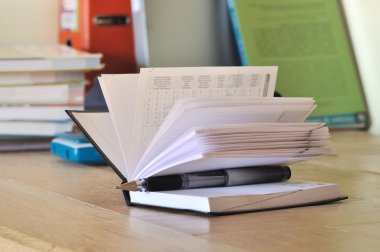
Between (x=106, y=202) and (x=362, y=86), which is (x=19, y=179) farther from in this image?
(x=362, y=86)

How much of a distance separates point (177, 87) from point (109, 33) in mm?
1063

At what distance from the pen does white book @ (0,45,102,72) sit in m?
0.75

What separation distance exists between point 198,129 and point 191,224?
102mm

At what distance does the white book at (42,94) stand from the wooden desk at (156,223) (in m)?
0.49

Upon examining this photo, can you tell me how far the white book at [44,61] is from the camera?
1564 millimetres

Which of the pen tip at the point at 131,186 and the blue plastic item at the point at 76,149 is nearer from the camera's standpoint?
the pen tip at the point at 131,186

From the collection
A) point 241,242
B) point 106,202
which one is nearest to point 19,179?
point 106,202

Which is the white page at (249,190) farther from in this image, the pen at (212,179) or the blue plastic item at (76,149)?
the blue plastic item at (76,149)

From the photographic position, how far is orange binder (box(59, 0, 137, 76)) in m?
1.91

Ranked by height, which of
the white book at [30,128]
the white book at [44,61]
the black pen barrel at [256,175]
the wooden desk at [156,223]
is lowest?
the wooden desk at [156,223]

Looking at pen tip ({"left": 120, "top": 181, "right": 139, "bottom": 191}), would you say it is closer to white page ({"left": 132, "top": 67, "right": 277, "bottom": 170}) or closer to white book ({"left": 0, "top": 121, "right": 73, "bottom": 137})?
white page ({"left": 132, "top": 67, "right": 277, "bottom": 170})

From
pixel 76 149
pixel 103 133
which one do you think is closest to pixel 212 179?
pixel 103 133

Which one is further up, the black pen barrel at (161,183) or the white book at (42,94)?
the white book at (42,94)

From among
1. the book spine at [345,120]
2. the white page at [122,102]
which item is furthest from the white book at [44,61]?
the white page at [122,102]
